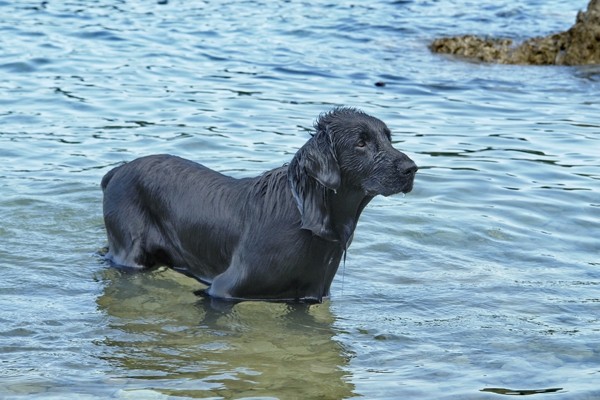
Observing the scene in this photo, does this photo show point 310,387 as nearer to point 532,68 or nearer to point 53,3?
point 532,68

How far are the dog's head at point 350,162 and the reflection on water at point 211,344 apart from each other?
74 centimetres

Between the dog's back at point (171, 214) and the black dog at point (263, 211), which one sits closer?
the black dog at point (263, 211)

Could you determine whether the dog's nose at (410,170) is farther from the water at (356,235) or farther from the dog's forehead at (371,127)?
the water at (356,235)

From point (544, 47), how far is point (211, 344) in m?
12.0

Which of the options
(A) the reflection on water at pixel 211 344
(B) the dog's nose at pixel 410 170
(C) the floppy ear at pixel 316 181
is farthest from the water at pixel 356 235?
(B) the dog's nose at pixel 410 170

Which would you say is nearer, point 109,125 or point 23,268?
point 23,268

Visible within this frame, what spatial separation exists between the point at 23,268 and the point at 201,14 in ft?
44.8

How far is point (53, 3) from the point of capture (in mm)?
21422

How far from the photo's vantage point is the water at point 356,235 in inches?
259

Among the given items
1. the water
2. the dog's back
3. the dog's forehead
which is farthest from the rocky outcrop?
the dog's forehead

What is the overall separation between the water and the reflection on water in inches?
0.7

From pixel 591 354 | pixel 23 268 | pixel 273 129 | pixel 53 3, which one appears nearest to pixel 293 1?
pixel 53 3

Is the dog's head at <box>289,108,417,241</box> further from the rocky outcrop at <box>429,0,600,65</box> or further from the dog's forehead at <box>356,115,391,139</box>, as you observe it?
the rocky outcrop at <box>429,0,600,65</box>

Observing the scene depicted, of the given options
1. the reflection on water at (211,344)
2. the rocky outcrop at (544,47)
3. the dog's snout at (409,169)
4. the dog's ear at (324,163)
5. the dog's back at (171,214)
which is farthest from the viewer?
the rocky outcrop at (544,47)
